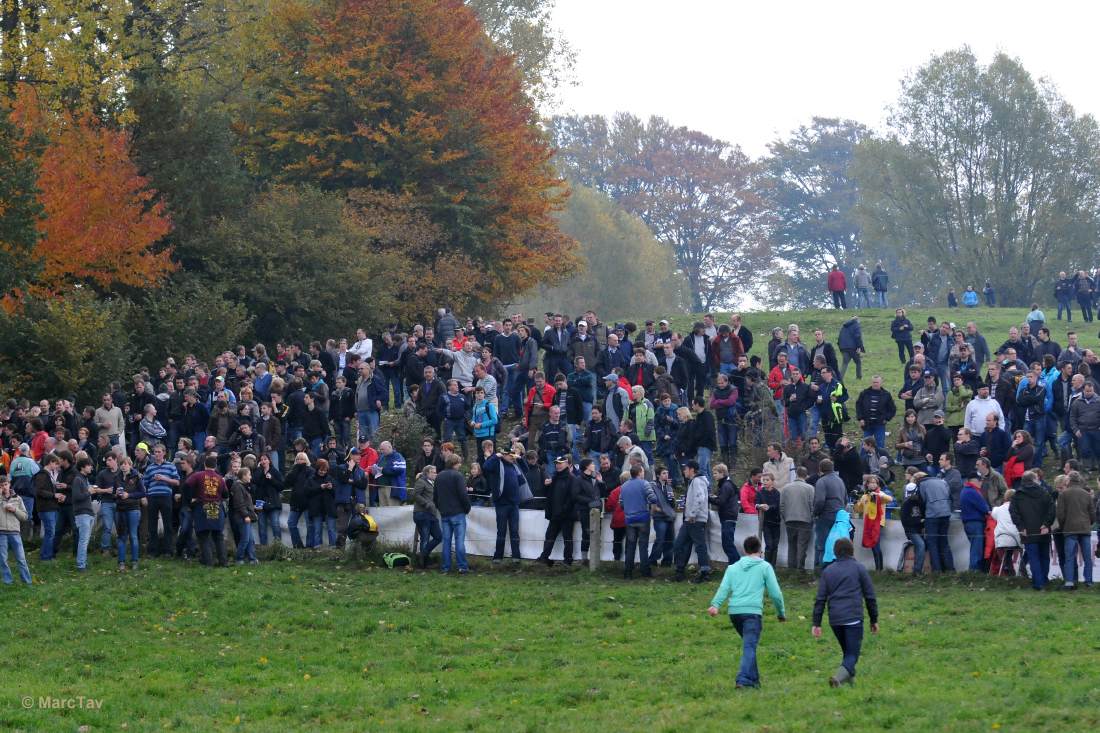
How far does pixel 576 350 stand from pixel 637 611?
10387 mm

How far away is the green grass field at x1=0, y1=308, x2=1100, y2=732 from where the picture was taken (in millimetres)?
15141

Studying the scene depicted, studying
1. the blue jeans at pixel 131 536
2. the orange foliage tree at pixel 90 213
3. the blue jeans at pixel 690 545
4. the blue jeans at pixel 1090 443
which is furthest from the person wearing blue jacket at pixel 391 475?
the orange foliage tree at pixel 90 213

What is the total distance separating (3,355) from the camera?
3375 centimetres

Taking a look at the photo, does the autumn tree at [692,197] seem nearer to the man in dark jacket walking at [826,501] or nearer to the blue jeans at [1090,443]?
the blue jeans at [1090,443]

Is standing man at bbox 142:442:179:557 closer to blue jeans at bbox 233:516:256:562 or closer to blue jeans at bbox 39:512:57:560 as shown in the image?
blue jeans at bbox 233:516:256:562

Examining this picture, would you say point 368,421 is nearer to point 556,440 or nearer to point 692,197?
point 556,440

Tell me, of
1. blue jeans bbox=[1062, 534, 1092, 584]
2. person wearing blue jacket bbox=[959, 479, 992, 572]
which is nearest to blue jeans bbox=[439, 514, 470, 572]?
person wearing blue jacket bbox=[959, 479, 992, 572]

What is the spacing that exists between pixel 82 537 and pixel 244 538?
248 centimetres

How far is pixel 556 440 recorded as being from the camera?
2611 cm

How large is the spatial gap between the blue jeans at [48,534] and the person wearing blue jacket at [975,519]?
14180 mm

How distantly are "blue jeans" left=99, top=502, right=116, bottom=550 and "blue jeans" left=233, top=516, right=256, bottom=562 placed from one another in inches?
79.7

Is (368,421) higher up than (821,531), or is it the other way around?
(368,421)

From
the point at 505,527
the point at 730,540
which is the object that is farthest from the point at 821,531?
the point at 505,527

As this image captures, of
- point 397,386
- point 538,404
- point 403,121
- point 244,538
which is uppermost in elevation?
point 403,121
